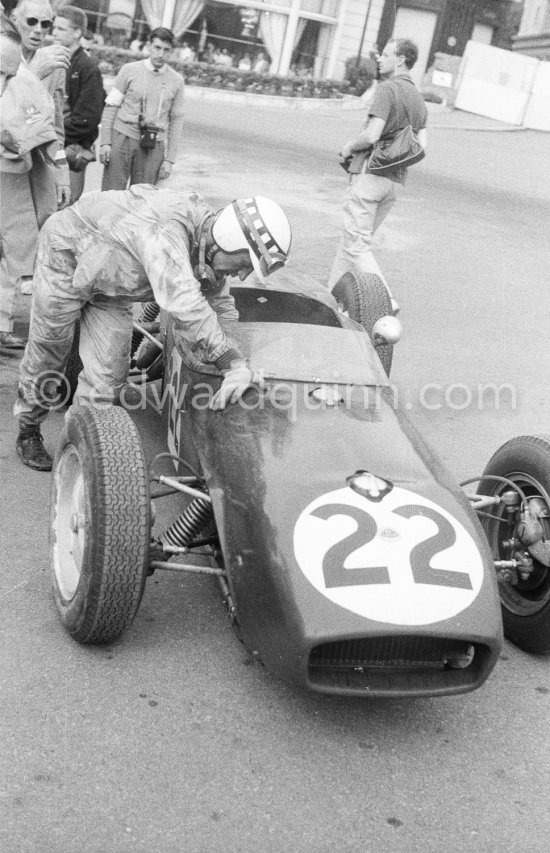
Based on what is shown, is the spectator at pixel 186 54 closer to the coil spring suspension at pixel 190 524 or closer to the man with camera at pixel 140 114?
the man with camera at pixel 140 114

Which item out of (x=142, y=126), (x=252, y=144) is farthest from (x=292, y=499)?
(x=252, y=144)

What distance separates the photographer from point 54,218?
482 centimetres

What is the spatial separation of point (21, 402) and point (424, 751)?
8.99 feet

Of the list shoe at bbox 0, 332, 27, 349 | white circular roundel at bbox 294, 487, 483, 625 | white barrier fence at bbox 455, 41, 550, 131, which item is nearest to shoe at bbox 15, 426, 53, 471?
shoe at bbox 0, 332, 27, 349

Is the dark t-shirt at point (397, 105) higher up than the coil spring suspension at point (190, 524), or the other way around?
the dark t-shirt at point (397, 105)

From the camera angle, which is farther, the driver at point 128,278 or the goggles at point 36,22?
the goggles at point 36,22

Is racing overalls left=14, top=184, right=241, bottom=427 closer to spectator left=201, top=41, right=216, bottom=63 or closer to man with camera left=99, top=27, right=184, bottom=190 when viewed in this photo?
man with camera left=99, top=27, right=184, bottom=190

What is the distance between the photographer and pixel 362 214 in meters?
8.28

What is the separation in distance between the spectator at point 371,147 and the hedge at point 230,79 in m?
18.0

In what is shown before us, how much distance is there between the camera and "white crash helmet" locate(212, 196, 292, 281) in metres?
4.17

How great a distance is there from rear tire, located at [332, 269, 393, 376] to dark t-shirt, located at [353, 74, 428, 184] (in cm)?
229

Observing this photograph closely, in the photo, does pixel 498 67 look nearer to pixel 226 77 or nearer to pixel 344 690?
pixel 226 77

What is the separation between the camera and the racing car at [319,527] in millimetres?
3283

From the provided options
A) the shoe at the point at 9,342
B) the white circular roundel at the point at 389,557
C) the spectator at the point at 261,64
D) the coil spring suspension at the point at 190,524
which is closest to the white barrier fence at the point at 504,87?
the spectator at the point at 261,64
